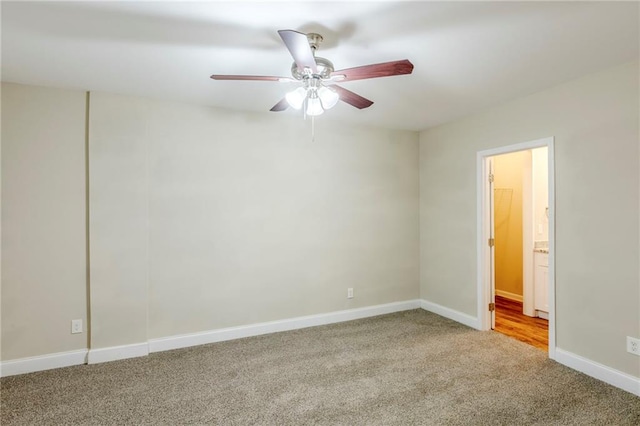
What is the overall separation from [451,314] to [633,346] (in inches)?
72.6

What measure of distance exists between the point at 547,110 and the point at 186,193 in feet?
11.6

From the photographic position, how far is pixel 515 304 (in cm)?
504

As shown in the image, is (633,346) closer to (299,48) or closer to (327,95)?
(327,95)

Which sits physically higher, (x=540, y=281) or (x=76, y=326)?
(x=540, y=281)

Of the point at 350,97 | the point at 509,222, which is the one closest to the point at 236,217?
the point at 350,97

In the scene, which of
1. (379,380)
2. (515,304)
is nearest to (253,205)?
(379,380)

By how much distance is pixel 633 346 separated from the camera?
254 cm

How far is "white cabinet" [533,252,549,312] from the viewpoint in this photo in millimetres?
4289

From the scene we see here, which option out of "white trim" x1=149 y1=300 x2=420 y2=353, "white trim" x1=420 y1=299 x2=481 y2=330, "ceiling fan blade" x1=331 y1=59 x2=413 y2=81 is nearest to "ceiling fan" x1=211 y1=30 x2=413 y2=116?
"ceiling fan blade" x1=331 y1=59 x2=413 y2=81

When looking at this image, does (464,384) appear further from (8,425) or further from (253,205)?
(8,425)

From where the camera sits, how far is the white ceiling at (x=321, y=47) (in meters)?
1.87

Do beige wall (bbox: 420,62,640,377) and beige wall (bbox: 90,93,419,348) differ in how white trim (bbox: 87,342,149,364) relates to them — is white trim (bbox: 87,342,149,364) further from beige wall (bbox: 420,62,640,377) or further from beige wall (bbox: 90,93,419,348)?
beige wall (bbox: 420,62,640,377)

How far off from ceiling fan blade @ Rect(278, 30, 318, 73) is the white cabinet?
394 cm

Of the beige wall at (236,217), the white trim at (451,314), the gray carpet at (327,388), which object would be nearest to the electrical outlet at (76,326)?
the beige wall at (236,217)
